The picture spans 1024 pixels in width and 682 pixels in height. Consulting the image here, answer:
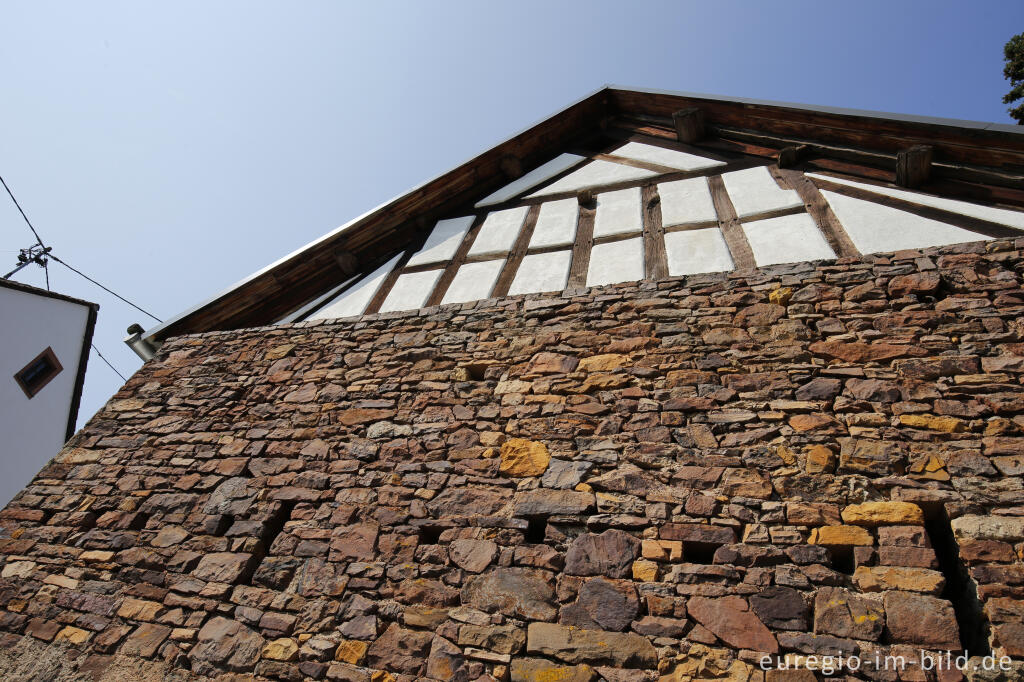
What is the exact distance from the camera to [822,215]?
458 cm

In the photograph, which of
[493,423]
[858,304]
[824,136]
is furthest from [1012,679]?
[824,136]

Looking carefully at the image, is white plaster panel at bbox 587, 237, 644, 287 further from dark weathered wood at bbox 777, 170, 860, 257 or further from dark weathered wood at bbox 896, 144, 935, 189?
dark weathered wood at bbox 896, 144, 935, 189

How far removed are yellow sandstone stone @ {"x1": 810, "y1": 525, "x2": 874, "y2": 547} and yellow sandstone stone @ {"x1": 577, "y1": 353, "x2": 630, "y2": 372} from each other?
1445 mm

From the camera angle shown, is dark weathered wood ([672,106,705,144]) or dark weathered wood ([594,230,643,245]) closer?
dark weathered wood ([594,230,643,245])

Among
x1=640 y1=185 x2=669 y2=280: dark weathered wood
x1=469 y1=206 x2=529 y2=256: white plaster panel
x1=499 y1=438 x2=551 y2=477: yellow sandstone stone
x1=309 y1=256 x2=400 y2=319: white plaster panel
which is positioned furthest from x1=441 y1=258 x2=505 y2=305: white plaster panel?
x1=499 y1=438 x2=551 y2=477: yellow sandstone stone

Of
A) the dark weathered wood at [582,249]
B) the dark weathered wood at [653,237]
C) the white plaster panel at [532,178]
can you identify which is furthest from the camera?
the white plaster panel at [532,178]

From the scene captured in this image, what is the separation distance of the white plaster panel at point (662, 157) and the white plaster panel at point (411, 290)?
2.61 metres

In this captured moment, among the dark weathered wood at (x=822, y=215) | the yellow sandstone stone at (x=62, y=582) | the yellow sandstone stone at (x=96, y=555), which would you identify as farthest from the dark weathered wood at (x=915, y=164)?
the yellow sandstone stone at (x=62, y=582)

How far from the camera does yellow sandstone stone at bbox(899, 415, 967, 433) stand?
2.90m

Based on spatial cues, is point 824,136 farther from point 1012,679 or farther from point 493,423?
point 1012,679

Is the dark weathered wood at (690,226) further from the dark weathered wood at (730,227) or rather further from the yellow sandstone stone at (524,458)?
the yellow sandstone stone at (524,458)

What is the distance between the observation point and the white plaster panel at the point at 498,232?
18.7 ft

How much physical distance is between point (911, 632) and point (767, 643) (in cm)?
56

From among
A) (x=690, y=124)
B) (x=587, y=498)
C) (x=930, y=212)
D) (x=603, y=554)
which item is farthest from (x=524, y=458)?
(x=690, y=124)
